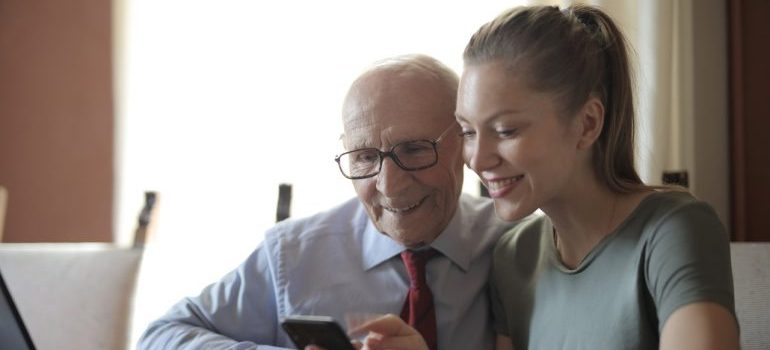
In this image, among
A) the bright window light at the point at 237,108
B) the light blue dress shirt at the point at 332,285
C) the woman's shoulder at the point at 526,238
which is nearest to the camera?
the woman's shoulder at the point at 526,238

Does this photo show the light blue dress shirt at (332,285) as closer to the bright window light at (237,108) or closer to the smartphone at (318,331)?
the smartphone at (318,331)

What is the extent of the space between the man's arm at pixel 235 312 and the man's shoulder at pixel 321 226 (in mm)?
60

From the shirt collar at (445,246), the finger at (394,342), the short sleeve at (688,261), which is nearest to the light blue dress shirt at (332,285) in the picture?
the shirt collar at (445,246)

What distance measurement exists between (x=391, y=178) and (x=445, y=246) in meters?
0.19

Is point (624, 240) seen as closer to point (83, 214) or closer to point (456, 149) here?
point (456, 149)

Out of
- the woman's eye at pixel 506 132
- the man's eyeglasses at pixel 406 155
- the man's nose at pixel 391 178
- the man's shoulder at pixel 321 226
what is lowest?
the man's shoulder at pixel 321 226

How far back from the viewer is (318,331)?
3.91 feet

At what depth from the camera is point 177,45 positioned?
2.74 metres

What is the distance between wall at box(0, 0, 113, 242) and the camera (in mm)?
2807

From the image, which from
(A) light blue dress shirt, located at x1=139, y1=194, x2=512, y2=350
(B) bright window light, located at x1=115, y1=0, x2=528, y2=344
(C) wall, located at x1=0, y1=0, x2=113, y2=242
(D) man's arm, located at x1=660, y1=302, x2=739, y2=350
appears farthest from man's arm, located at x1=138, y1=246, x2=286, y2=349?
(C) wall, located at x1=0, y1=0, x2=113, y2=242

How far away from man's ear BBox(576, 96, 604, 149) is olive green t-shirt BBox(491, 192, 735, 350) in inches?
4.7

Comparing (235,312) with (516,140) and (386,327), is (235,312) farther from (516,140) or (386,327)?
(516,140)

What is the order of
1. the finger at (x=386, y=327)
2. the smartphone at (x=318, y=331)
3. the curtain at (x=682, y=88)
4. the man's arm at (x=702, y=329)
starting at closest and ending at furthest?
1. the man's arm at (x=702, y=329)
2. the smartphone at (x=318, y=331)
3. the finger at (x=386, y=327)
4. the curtain at (x=682, y=88)

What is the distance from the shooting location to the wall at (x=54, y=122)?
9.21 feet
